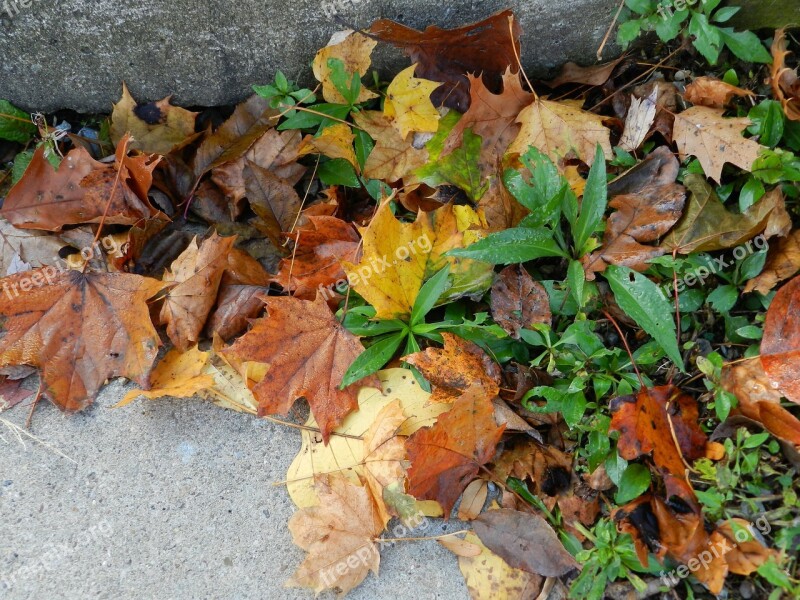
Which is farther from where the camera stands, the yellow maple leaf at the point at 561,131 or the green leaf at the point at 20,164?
the green leaf at the point at 20,164

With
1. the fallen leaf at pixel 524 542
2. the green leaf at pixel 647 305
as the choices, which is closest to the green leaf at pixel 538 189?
the green leaf at pixel 647 305

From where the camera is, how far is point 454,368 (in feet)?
6.38

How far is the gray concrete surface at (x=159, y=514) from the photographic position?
1.83 metres

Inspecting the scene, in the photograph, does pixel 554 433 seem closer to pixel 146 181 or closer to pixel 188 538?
pixel 188 538

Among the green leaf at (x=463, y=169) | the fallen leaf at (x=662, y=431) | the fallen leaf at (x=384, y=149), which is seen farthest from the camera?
the fallen leaf at (x=384, y=149)

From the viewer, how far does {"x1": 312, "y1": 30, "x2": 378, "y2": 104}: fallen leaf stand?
221 centimetres

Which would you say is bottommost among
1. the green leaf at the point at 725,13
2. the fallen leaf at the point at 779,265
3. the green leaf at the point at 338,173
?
the fallen leaf at the point at 779,265

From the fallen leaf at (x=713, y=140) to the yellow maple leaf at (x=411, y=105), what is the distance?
0.83 metres

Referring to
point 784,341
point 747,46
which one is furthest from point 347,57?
point 784,341

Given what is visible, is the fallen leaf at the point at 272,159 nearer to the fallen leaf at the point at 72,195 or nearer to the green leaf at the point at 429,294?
the fallen leaf at the point at 72,195

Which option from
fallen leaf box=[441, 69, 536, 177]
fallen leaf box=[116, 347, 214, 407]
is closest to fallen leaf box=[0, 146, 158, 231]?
fallen leaf box=[116, 347, 214, 407]

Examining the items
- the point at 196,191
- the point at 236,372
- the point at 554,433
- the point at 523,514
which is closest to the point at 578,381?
the point at 554,433

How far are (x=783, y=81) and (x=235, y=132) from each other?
6.23 ft

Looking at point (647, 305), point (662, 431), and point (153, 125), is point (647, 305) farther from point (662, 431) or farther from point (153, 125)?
point (153, 125)
